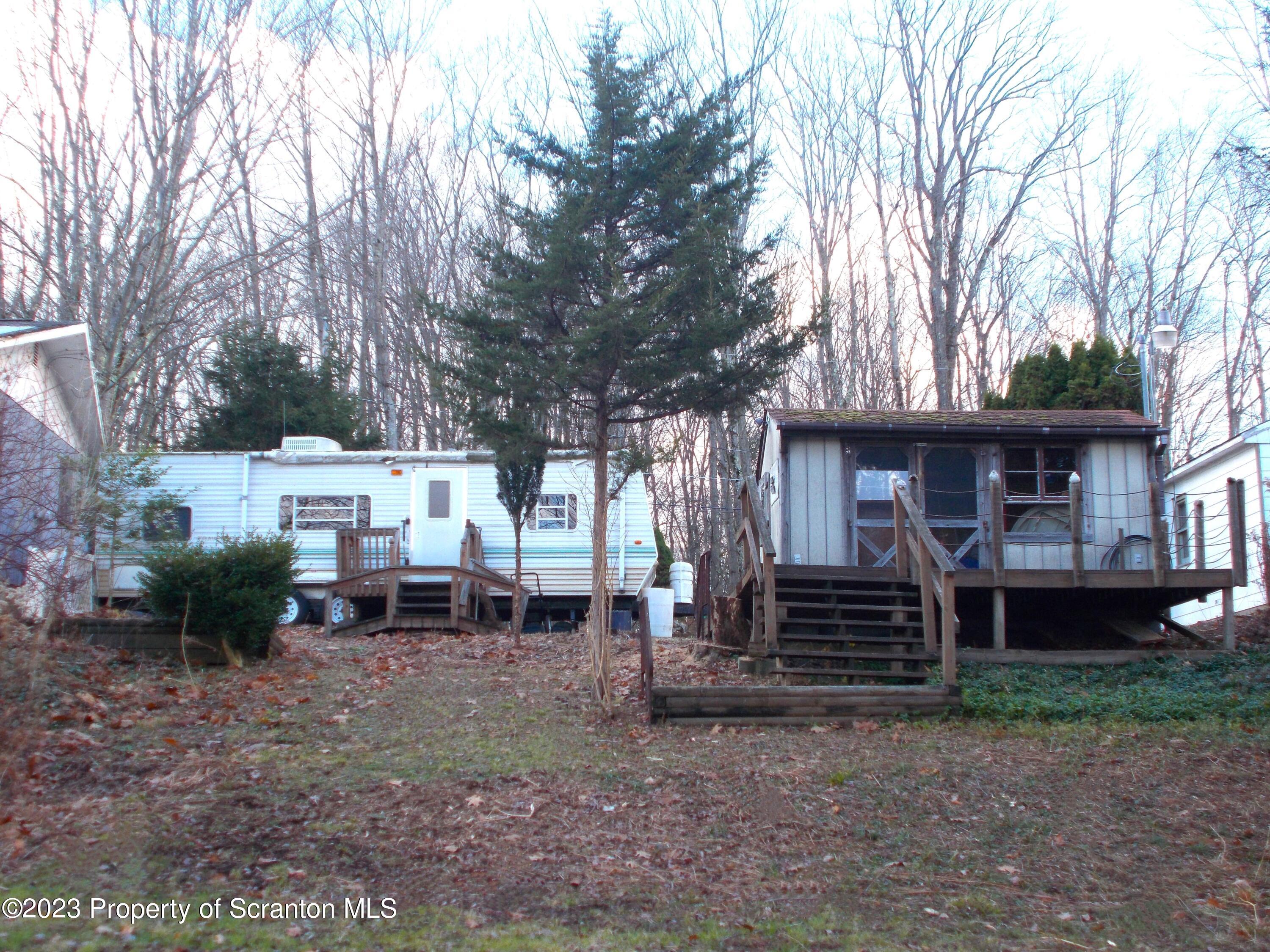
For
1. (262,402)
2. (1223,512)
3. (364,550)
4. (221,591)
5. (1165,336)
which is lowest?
(221,591)

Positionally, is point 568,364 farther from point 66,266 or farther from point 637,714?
point 66,266

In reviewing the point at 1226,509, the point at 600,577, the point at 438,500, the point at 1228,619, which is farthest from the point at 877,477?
the point at 1226,509

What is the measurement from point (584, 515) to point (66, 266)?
340 inches

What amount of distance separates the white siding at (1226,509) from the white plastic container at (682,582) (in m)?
8.65

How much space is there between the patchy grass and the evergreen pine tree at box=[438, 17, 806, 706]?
3.63 metres

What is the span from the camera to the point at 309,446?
17.1 meters

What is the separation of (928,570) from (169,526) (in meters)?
10.8

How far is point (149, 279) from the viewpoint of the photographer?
14.6 meters

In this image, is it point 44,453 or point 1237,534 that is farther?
point 1237,534

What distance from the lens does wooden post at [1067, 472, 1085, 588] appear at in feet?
36.0

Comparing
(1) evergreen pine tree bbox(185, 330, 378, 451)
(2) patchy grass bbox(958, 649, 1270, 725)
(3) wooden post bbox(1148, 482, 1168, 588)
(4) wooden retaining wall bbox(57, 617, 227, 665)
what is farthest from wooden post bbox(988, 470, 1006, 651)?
(1) evergreen pine tree bbox(185, 330, 378, 451)

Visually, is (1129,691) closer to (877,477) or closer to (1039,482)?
(1039,482)

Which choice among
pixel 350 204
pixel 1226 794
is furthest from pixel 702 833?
pixel 350 204

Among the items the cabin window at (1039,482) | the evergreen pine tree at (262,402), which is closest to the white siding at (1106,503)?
the cabin window at (1039,482)
